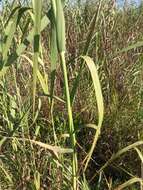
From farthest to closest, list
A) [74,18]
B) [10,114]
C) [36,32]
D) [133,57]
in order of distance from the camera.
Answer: [74,18] < [133,57] < [10,114] < [36,32]

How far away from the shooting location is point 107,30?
8.18ft

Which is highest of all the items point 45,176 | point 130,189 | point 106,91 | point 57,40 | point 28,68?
point 57,40

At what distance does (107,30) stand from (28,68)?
1.70 ft

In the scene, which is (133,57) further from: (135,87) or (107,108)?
(107,108)

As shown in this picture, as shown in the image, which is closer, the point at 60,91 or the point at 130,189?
the point at 130,189

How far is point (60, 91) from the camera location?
2217 mm

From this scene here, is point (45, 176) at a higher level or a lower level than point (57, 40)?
lower

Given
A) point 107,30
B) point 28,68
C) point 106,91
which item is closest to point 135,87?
point 106,91

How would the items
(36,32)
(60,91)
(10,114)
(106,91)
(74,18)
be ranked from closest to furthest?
(36,32), (10,114), (60,91), (106,91), (74,18)

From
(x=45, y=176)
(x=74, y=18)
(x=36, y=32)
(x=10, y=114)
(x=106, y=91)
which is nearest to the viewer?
(x=36, y=32)

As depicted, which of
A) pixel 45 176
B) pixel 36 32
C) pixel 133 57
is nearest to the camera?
pixel 36 32

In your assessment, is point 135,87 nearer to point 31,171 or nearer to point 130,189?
point 130,189

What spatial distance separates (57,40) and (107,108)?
1218 mm

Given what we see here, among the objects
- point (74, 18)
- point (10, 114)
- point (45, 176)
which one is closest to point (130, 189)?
point (45, 176)
